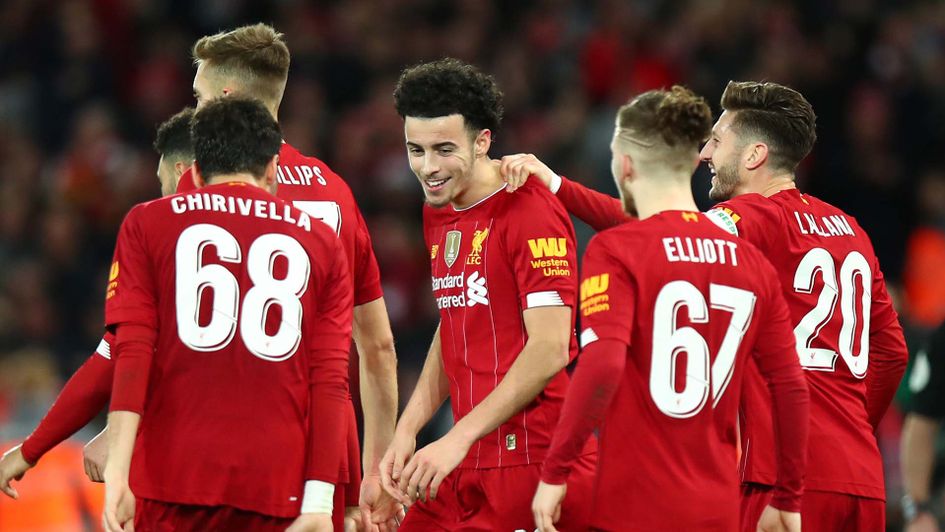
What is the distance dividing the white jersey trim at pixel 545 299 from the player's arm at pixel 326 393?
30.2 inches

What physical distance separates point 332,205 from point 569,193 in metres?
0.97

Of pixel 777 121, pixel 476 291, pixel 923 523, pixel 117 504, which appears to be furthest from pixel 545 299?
pixel 923 523

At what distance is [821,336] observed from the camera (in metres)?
5.33

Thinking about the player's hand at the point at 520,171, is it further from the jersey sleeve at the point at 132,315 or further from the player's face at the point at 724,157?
the jersey sleeve at the point at 132,315

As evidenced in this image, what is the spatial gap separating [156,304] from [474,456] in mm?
1425

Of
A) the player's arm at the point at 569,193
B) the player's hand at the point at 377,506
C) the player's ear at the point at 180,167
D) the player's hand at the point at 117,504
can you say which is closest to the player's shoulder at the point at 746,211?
the player's arm at the point at 569,193

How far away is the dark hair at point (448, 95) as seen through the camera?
5391 mm

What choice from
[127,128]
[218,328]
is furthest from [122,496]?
[127,128]

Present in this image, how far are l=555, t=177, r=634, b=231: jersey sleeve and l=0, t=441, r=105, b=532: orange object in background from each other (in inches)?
171

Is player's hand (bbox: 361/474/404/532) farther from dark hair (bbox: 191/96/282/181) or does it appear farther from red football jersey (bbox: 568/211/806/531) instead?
dark hair (bbox: 191/96/282/181)

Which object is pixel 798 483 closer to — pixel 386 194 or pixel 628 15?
pixel 386 194

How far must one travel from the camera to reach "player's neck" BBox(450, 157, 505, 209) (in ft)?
17.8

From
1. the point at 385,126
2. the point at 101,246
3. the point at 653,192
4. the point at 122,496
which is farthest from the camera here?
the point at 385,126

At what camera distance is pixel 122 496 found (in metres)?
4.29
